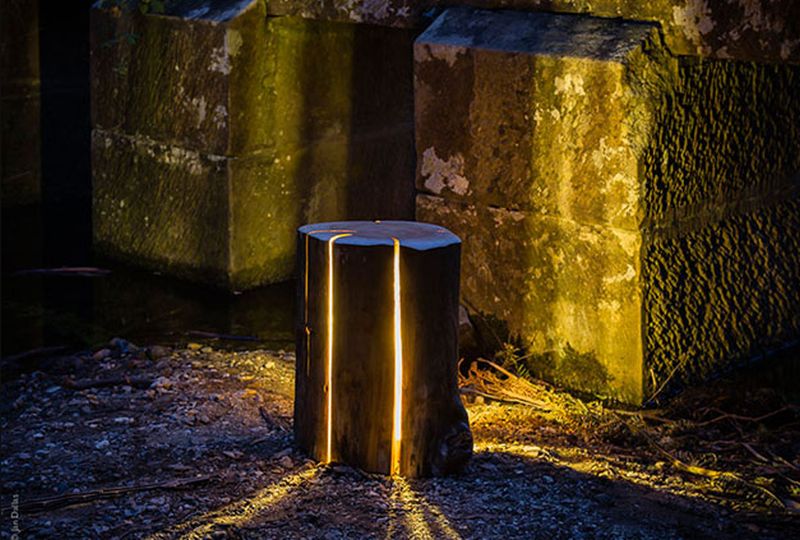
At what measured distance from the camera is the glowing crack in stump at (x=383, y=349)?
13.1 ft

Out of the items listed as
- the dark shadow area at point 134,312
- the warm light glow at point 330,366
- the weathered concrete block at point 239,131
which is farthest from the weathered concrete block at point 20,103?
the warm light glow at point 330,366

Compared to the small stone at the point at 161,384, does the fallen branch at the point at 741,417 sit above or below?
below

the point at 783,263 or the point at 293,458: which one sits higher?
the point at 783,263

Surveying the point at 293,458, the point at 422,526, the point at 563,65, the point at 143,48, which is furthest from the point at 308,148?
the point at 422,526

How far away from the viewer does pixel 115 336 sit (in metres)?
6.00

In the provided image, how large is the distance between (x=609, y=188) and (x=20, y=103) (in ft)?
13.4

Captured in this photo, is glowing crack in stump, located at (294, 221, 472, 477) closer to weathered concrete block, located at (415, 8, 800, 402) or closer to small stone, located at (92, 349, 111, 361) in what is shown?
weathered concrete block, located at (415, 8, 800, 402)

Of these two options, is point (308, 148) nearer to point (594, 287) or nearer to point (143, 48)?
point (143, 48)

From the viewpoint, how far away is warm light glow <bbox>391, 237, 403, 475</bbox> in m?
4.00

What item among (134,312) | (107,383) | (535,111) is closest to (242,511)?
(107,383)

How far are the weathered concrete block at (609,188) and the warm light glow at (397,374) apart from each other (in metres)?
1.35

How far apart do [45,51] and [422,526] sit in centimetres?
510

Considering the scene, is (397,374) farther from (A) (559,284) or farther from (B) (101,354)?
(B) (101,354)

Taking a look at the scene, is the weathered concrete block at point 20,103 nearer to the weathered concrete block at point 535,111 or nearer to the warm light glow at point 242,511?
the weathered concrete block at point 535,111
